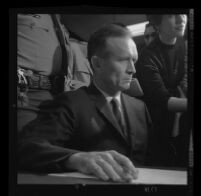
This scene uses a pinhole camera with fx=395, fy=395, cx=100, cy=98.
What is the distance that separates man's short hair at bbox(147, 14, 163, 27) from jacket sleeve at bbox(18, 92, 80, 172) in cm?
62

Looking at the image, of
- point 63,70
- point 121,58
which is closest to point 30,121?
point 63,70

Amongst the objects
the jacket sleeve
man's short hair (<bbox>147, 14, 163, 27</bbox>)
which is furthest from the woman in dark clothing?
the jacket sleeve

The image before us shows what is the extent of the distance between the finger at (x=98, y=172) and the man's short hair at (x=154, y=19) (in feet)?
2.71

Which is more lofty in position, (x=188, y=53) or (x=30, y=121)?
(x=188, y=53)

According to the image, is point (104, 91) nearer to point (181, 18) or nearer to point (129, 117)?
point (129, 117)

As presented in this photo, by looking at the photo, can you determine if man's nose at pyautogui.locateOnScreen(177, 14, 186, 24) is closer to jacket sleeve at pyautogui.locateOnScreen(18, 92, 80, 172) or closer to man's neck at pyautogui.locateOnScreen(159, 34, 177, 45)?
man's neck at pyautogui.locateOnScreen(159, 34, 177, 45)

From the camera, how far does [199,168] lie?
2178 mm

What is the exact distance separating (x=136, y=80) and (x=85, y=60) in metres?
0.30

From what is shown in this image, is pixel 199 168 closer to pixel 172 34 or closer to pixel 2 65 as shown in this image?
pixel 172 34

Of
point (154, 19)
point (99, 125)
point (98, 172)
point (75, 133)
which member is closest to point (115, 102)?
point (99, 125)

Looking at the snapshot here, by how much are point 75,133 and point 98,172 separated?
0.24m

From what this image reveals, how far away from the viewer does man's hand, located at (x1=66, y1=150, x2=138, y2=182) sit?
2041mm

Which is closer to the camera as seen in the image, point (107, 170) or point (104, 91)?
point (107, 170)

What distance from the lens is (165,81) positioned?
216 centimetres
